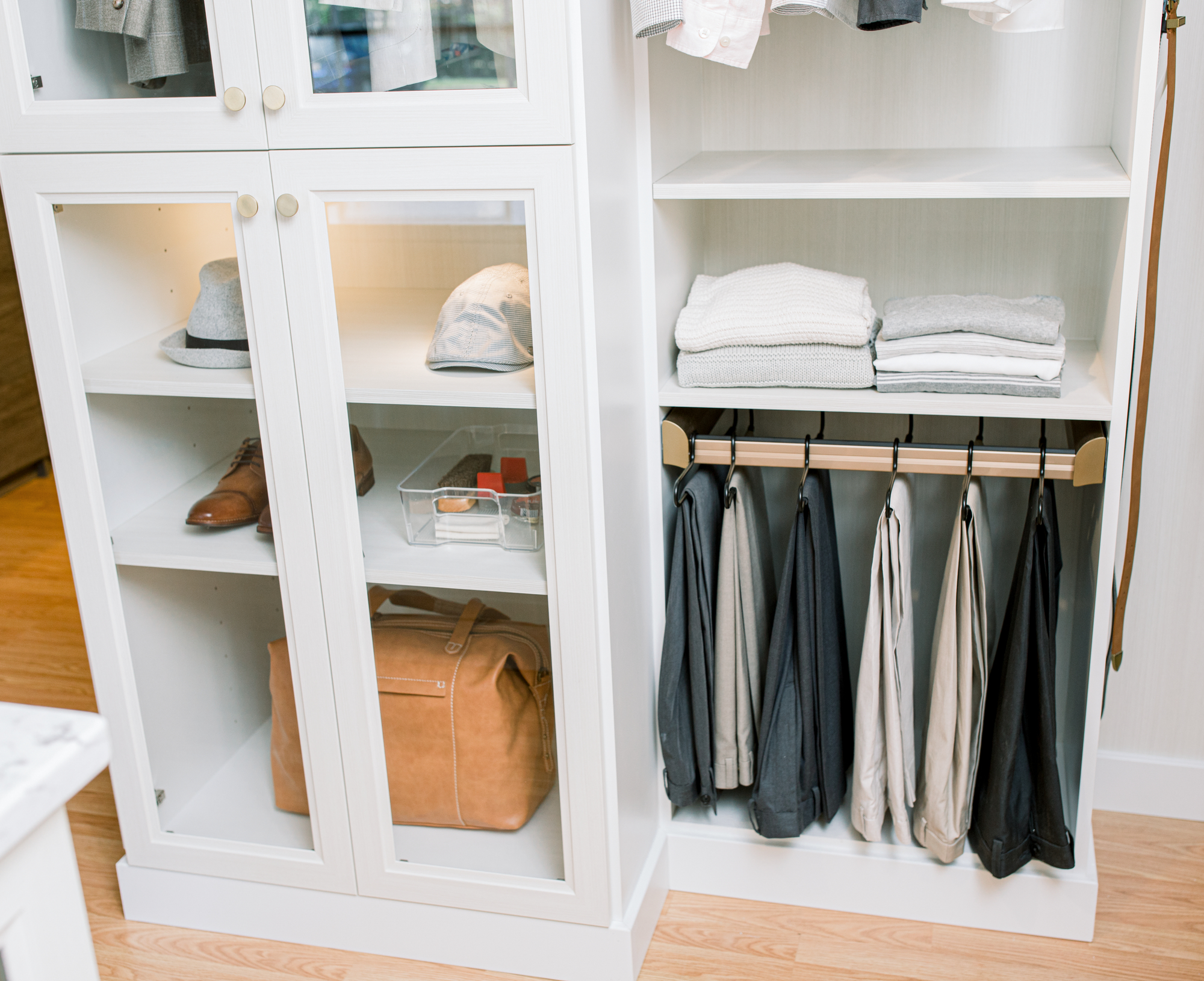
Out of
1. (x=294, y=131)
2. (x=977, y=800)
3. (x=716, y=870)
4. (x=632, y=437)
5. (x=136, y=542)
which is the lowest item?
(x=716, y=870)

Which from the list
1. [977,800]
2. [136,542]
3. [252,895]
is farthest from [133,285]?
[977,800]

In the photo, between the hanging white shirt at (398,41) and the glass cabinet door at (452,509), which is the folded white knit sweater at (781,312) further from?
the hanging white shirt at (398,41)

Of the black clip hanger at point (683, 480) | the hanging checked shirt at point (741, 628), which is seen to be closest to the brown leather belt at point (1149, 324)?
the hanging checked shirt at point (741, 628)

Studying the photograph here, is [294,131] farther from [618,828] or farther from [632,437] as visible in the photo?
[618,828]

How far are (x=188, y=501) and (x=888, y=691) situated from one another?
3.61 feet

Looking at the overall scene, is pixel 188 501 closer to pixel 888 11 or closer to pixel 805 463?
pixel 805 463

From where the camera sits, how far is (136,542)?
1.77 meters

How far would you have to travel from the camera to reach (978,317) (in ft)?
5.41

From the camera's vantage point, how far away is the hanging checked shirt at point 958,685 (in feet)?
5.54

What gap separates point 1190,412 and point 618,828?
1154 mm

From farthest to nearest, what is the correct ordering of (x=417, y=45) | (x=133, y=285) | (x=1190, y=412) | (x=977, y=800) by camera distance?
(x=1190, y=412) → (x=977, y=800) → (x=133, y=285) → (x=417, y=45)

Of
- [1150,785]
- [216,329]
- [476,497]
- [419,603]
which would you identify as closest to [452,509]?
[476,497]

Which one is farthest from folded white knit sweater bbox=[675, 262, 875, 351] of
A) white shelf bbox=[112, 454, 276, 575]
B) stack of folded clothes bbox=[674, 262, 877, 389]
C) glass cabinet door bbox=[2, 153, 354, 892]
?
white shelf bbox=[112, 454, 276, 575]

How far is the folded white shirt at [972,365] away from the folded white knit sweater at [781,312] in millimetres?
60
